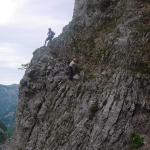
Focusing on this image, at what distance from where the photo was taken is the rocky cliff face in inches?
694

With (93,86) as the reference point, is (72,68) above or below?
above

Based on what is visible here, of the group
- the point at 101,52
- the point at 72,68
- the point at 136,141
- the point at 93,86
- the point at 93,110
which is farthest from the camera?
the point at 72,68

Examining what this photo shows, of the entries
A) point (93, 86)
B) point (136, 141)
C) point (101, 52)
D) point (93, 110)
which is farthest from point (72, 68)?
point (136, 141)

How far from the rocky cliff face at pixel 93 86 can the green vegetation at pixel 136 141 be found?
281mm

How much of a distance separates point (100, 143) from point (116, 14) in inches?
566

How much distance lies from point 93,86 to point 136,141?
6.45 meters

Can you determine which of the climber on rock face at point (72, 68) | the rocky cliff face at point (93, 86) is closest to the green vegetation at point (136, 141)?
the rocky cliff face at point (93, 86)

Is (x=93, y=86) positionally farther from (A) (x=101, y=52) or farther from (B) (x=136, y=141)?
(B) (x=136, y=141)

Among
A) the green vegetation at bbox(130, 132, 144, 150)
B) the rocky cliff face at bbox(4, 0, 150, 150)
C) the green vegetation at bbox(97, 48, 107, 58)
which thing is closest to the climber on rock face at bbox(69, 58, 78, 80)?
the rocky cliff face at bbox(4, 0, 150, 150)

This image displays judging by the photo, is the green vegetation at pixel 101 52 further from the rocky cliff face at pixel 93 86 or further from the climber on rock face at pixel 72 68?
the climber on rock face at pixel 72 68

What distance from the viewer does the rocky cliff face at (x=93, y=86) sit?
1762cm

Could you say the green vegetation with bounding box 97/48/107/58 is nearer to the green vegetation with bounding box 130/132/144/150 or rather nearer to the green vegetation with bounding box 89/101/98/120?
the green vegetation with bounding box 89/101/98/120

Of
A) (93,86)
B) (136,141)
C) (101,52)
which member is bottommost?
(136,141)

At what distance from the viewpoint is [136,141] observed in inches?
629
